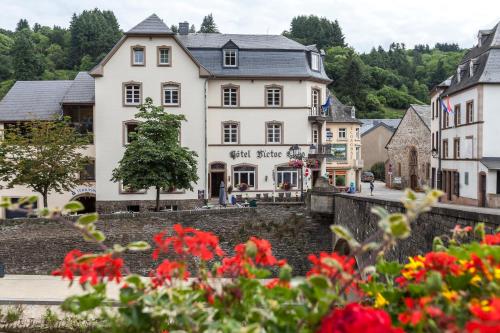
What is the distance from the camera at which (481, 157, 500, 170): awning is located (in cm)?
3036

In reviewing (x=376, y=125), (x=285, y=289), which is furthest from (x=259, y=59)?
(x=376, y=125)

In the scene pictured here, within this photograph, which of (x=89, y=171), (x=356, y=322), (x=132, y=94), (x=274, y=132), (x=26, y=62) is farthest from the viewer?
(x=26, y=62)

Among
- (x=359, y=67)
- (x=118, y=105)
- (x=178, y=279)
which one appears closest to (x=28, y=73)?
(x=359, y=67)

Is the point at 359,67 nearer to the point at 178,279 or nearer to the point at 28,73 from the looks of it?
the point at 28,73

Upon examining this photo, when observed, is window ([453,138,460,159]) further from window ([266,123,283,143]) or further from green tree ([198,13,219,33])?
green tree ([198,13,219,33])

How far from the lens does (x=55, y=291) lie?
21.0m

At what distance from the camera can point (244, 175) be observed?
3438cm

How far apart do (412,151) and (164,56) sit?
2772cm

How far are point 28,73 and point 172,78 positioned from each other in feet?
193

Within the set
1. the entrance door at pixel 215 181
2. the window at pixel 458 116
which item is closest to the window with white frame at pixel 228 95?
the entrance door at pixel 215 181

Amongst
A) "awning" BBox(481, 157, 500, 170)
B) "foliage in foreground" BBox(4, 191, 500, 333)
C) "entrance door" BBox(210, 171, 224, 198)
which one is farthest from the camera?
"entrance door" BBox(210, 171, 224, 198)

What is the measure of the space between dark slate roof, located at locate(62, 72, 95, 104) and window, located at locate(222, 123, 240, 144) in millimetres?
7691

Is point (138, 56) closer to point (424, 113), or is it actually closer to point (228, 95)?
point (228, 95)

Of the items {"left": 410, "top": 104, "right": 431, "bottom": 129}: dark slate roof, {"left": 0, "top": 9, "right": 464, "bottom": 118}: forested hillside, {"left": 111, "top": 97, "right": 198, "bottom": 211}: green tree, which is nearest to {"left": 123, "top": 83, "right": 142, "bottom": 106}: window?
{"left": 111, "top": 97, "right": 198, "bottom": 211}: green tree
